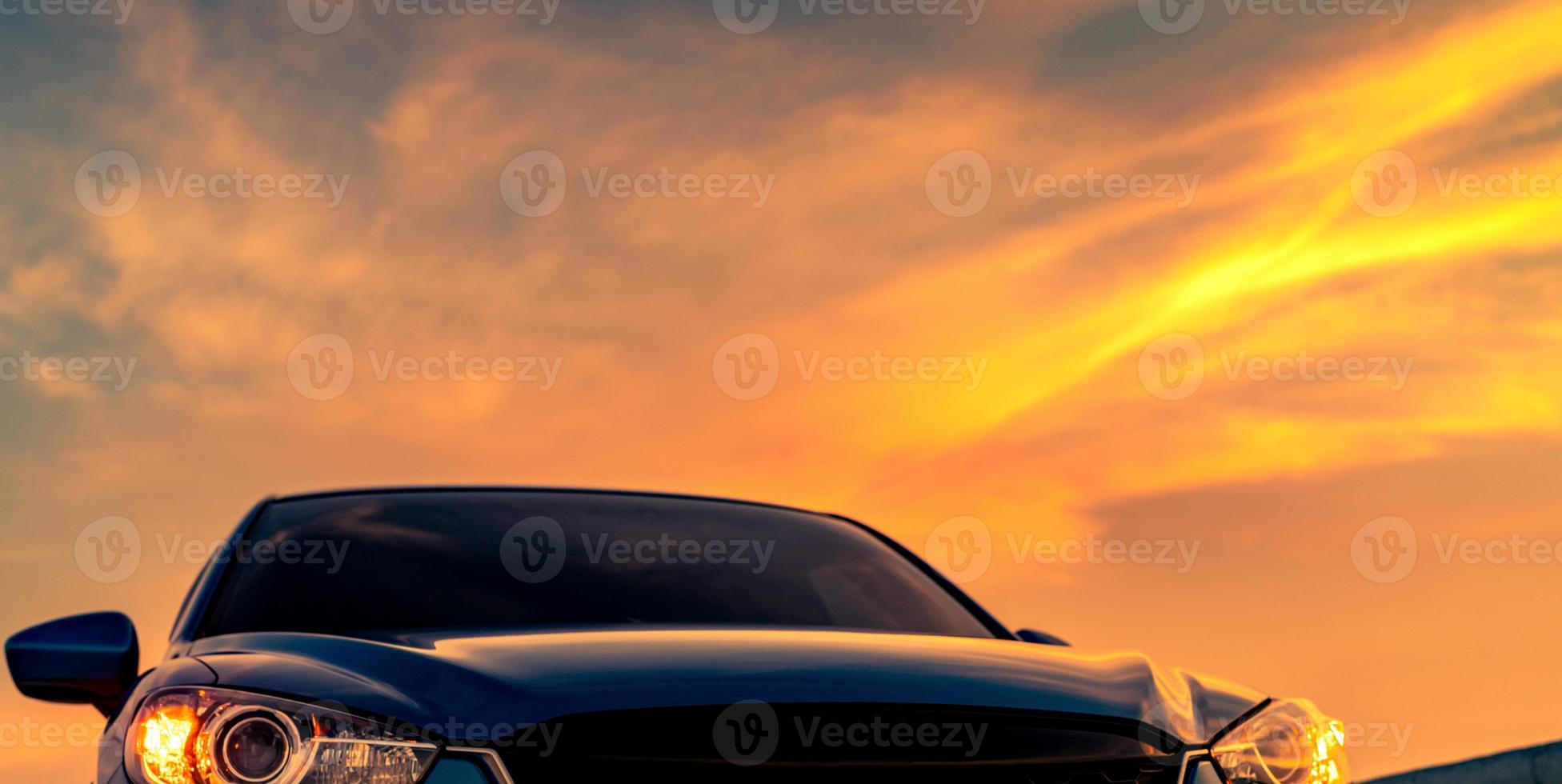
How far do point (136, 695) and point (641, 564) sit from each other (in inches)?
54.8

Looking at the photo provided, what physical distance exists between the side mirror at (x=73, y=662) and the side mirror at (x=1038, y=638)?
7.70 ft

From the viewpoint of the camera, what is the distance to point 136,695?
2965 mm

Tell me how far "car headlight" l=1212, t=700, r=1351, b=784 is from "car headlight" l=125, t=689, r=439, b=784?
152 centimetres

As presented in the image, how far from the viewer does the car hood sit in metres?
2.54

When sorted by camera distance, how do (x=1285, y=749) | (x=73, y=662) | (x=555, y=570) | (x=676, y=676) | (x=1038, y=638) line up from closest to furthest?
(x=676, y=676) → (x=1285, y=749) → (x=73, y=662) → (x=555, y=570) → (x=1038, y=638)

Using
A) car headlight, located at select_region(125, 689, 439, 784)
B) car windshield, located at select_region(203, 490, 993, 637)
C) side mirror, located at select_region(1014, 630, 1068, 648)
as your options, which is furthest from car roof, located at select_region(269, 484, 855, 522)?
car headlight, located at select_region(125, 689, 439, 784)

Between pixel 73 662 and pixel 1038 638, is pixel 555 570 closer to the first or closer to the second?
pixel 73 662

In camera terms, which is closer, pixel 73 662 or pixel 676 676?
pixel 676 676

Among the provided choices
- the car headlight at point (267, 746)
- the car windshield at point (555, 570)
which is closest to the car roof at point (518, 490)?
the car windshield at point (555, 570)

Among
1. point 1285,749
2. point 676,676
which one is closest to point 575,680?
point 676,676

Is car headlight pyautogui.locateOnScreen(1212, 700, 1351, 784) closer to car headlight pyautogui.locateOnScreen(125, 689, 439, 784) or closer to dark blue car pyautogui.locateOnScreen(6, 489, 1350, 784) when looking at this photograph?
dark blue car pyautogui.locateOnScreen(6, 489, 1350, 784)

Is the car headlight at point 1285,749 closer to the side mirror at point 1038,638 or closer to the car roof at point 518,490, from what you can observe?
the side mirror at point 1038,638

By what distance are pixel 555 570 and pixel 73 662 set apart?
3.83 ft

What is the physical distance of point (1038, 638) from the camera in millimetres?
4266
